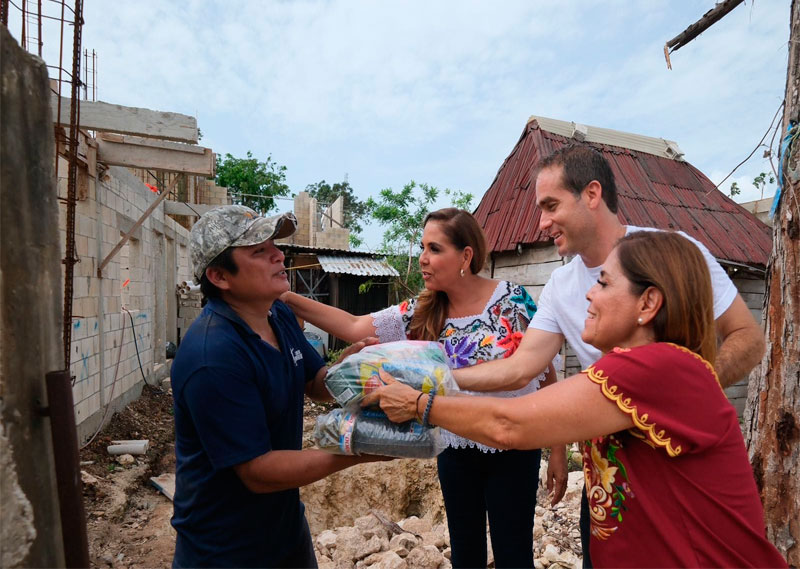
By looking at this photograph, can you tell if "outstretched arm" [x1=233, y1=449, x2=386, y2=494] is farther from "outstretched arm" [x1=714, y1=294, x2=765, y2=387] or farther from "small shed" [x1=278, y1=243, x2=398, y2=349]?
"small shed" [x1=278, y1=243, x2=398, y2=349]

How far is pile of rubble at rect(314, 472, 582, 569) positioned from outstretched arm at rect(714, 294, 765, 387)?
226 centimetres

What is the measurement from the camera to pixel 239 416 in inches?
→ 59.4

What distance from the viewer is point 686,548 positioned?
1221 mm

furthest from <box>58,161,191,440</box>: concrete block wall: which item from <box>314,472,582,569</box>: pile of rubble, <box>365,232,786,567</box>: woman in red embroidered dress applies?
<box>365,232,786,567</box>: woman in red embroidered dress

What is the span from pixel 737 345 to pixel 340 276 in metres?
12.7

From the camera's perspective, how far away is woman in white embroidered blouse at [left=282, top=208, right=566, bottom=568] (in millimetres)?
2254

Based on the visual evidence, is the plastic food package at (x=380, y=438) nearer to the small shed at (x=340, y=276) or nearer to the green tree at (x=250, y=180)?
the small shed at (x=340, y=276)

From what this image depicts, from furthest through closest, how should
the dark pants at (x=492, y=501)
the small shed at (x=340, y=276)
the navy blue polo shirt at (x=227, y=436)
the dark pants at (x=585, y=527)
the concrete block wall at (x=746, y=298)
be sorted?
1. the small shed at (x=340, y=276)
2. the concrete block wall at (x=746, y=298)
3. the dark pants at (x=492, y=501)
4. the dark pants at (x=585, y=527)
5. the navy blue polo shirt at (x=227, y=436)

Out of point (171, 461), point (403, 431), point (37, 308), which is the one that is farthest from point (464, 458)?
point (171, 461)

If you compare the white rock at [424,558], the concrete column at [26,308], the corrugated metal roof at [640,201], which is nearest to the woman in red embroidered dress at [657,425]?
the concrete column at [26,308]

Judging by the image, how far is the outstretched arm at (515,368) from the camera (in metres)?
2.14

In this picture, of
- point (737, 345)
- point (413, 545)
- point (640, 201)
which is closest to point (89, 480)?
point (413, 545)

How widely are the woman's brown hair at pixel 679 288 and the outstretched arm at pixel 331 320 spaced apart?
1482 mm

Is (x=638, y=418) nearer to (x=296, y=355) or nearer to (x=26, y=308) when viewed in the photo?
(x=296, y=355)
